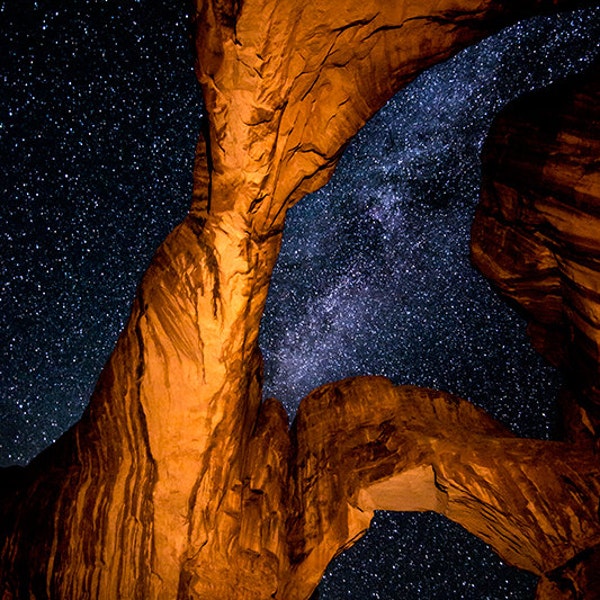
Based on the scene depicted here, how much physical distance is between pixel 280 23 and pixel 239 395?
256cm

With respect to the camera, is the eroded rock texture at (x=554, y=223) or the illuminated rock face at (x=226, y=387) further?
the eroded rock texture at (x=554, y=223)

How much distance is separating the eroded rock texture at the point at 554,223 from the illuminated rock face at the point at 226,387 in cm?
94

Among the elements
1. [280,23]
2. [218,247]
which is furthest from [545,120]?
[218,247]

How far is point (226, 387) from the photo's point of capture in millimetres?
3064

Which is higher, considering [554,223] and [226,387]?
[554,223]

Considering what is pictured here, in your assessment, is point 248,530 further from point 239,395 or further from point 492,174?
point 492,174

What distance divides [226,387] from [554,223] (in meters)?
3.30

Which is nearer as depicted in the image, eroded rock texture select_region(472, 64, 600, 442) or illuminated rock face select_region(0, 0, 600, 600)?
illuminated rock face select_region(0, 0, 600, 600)

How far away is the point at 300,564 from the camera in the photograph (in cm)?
373

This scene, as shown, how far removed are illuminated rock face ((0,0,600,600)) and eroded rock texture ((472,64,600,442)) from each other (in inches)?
36.9

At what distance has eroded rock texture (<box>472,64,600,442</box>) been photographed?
3.57m

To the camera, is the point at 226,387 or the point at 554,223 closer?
the point at 226,387

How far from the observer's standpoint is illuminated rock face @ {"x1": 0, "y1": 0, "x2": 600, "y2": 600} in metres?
2.72

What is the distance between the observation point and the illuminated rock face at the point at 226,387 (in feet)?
8.92
